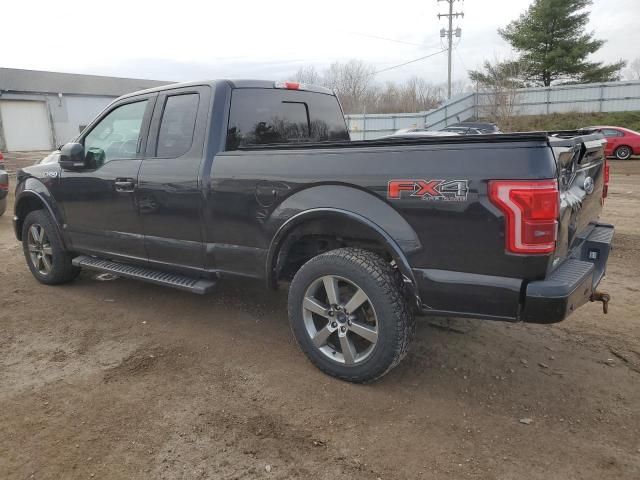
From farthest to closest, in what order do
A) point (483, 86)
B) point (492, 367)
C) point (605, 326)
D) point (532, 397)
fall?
point (483, 86) → point (605, 326) → point (492, 367) → point (532, 397)

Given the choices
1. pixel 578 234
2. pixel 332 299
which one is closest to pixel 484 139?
pixel 578 234

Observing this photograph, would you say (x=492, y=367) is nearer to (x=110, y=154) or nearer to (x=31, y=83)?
(x=110, y=154)

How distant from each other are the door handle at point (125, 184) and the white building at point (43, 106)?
3317cm

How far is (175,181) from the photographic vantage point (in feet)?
12.9

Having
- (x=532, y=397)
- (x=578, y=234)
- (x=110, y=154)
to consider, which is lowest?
(x=532, y=397)

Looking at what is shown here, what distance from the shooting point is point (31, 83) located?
1372 inches

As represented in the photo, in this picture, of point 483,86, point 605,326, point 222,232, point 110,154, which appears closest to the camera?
point 222,232

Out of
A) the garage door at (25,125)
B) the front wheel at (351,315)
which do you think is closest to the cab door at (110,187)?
the front wheel at (351,315)

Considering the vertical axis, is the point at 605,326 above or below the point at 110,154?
below

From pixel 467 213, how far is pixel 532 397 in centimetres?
131

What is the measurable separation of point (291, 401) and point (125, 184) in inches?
93.1

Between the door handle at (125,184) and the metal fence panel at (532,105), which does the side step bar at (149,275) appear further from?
the metal fence panel at (532,105)

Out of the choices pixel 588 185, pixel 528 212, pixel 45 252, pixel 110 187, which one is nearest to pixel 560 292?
pixel 528 212

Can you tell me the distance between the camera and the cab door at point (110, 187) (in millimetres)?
4332
